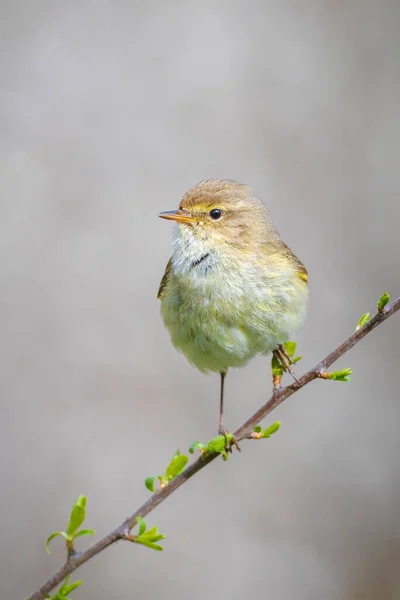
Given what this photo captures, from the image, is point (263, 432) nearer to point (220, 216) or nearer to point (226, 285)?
point (226, 285)

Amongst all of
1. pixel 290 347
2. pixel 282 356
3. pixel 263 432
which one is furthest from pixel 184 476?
pixel 282 356

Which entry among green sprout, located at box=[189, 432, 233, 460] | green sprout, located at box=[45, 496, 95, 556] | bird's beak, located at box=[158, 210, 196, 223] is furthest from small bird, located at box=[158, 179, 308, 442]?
green sprout, located at box=[45, 496, 95, 556]

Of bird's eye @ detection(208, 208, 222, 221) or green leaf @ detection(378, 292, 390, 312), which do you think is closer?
green leaf @ detection(378, 292, 390, 312)

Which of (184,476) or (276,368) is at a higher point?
(276,368)

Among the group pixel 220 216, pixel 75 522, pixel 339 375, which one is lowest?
pixel 75 522

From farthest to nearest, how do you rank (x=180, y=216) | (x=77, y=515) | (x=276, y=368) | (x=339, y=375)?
(x=180, y=216) < (x=276, y=368) < (x=339, y=375) < (x=77, y=515)

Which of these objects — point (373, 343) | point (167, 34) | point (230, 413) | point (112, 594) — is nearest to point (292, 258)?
point (230, 413)

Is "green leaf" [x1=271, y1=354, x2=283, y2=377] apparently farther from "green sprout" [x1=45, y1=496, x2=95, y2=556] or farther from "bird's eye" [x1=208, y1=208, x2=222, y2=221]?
"green sprout" [x1=45, y1=496, x2=95, y2=556]

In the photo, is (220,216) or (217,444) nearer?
(217,444)
